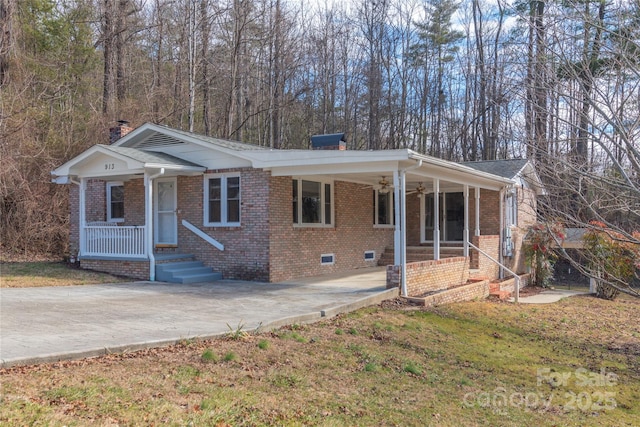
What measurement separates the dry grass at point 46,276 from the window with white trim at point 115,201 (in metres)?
1.87

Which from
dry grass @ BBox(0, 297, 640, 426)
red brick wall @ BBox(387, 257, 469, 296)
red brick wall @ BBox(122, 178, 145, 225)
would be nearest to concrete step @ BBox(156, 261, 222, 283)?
red brick wall @ BBox(122, 178, 145, 225)

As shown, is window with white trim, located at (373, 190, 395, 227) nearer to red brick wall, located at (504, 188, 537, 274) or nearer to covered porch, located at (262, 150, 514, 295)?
covered porch, located at (262, 150, 514, 295)

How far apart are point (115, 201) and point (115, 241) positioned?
7.85ft

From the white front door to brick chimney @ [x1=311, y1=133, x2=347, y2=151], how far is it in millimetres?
4253

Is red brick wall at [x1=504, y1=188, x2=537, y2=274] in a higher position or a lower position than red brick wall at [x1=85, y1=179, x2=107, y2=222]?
lower

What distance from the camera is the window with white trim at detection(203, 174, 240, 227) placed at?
44.8ft

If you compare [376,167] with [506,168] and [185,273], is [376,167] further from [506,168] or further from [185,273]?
[506,168]

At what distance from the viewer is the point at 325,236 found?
48.8ft

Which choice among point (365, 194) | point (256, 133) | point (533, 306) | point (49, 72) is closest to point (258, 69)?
point (256, 133)

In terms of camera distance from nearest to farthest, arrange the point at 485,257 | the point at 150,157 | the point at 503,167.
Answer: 1. the point at 150,157
2. the point at 485,257
3. the point at 503,167

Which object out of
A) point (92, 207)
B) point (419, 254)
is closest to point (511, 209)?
point (419, 254)

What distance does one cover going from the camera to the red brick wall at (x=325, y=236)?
1320 centimetres

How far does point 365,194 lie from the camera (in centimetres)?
1688

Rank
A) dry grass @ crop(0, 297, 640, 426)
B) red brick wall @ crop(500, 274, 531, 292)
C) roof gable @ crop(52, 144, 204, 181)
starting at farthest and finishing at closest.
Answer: red brick wall @ crop(500, 274, 531, 292) < roof gable @ crop(52, 144, 204, 181) < dry grass @ crop(0, 297, 640, 426)
